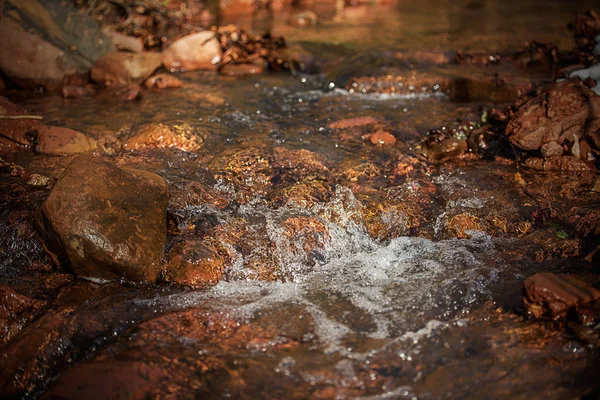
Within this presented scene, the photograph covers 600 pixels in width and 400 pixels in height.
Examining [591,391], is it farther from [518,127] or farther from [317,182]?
[518,127]

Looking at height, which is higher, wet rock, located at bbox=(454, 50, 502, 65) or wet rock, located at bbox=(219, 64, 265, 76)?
wet rock, located at bbox=(454, 50, 502, 65)

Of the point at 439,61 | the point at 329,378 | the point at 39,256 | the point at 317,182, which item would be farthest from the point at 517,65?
the point at 39,256

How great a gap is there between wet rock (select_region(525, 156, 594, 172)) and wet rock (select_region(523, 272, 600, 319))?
1.91 metres

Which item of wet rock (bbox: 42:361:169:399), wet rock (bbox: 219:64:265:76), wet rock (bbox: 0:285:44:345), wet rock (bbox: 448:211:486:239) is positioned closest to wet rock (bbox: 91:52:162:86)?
wet rock (bbox: 219:64:265:76)

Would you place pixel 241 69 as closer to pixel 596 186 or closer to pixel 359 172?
pixel 359 172

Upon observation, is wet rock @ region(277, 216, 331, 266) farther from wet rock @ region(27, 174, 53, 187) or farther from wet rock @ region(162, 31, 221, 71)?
wet rock @ region(162, 31, 221, 71)

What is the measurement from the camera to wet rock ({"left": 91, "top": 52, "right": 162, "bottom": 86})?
7.00 m

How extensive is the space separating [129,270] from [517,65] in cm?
Answer: 610

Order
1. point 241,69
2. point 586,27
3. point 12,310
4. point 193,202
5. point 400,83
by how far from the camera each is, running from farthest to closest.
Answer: point 241,69
point 586,27
point 400,83
point 193,202
point 12,310

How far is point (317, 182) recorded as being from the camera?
4.48 metres

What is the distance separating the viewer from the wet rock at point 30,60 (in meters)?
6.60

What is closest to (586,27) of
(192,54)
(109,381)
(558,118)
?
(558,118)

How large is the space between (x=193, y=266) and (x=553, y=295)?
229 cm

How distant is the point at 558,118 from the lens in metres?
4.68
